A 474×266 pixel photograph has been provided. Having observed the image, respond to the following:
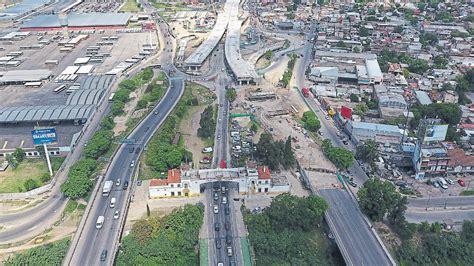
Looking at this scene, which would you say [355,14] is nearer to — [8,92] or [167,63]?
[167,63]

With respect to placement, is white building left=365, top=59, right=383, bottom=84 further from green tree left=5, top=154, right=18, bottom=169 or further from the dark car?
green tree left=5, top=154, right=18, bottom=169

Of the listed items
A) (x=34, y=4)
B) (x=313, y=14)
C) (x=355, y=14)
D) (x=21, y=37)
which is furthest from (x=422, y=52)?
(x=34, y=4)

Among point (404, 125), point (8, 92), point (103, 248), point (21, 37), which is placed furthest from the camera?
point (21, 37)

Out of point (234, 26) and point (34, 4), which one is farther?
point (34, 4)

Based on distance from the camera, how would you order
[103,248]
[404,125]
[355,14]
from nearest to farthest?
1. [103,248]
2. [404,125]
3. [355,14]

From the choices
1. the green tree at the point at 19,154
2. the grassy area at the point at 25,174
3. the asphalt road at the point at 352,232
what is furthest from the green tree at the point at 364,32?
the green tree at the point at 19,154

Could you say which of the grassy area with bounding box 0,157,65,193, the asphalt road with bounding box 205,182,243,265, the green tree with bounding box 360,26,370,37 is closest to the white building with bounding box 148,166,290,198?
the asphalt road with bounding box 205,182,243,265
